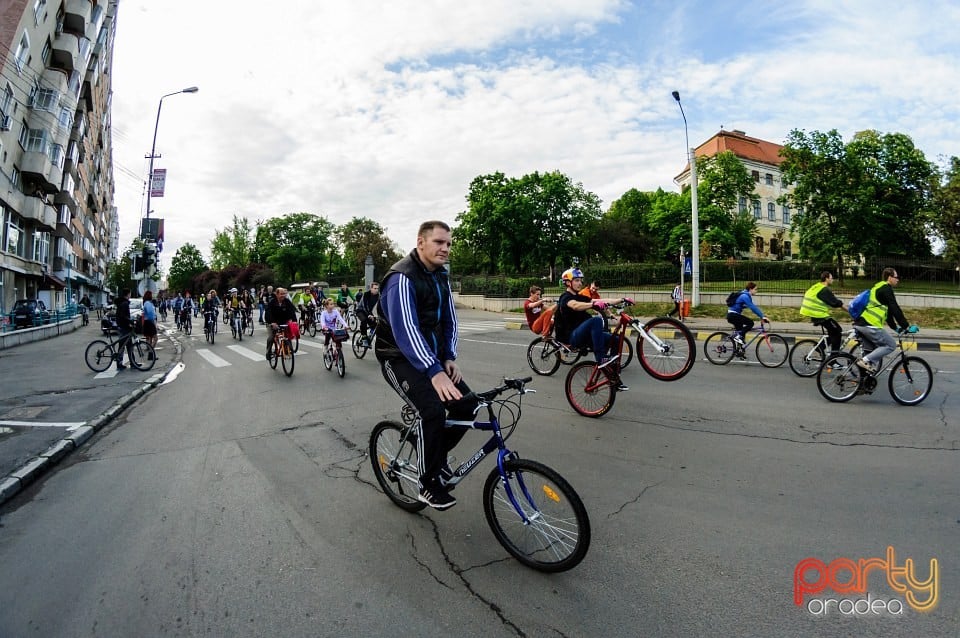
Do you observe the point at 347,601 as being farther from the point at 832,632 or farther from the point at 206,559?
the point at 832,632

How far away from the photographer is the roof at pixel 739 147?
226ft

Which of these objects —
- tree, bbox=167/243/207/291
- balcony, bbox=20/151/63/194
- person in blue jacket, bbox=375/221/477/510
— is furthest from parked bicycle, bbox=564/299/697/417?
tree, bbox=167/243/207/291

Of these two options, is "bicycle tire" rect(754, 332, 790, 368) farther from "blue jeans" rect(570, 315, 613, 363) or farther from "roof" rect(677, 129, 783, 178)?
"roof" rect(677, 129, 783, 178)

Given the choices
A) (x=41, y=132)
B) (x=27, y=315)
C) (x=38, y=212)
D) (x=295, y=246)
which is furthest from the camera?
(x=295, y=246)

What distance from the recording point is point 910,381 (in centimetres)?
709

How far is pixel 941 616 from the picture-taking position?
249cm

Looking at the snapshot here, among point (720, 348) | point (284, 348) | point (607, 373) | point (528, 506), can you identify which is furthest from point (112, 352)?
point (720, 348)

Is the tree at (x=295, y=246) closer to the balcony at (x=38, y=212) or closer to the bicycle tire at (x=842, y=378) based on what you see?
the balcony at (x=38, y=212)

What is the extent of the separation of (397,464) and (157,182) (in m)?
28.1

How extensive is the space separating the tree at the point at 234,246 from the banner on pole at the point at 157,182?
69179mm

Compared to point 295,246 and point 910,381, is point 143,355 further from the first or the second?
point 295,246

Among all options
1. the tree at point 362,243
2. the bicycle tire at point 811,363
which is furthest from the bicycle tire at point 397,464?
the tree at point 362,243

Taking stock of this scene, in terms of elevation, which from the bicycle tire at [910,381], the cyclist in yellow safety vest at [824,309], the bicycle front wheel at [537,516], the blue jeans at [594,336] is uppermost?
the cyclist in yellow safety vest at [824,309]

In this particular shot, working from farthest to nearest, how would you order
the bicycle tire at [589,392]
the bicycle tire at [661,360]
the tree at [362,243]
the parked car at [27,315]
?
the tree at [362,243] → the parked car at [27,315] → the bicycle tire at [661,360] → the bicycle tire at [589,392]
